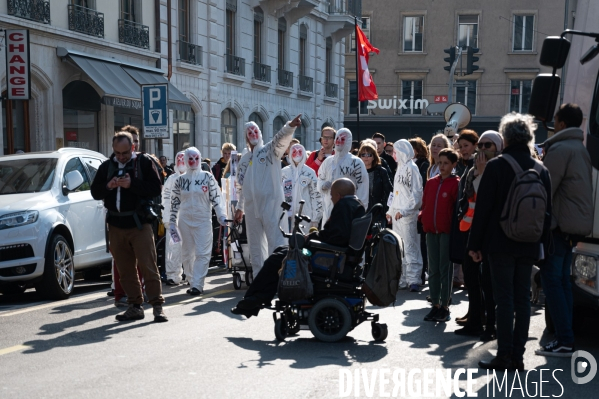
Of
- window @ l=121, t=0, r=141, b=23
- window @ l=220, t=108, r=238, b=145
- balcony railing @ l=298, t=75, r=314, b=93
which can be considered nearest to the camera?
window @ l=121, t=0, r=141, b=23

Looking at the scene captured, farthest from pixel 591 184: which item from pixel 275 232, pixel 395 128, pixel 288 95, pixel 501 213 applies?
pixel 395 128

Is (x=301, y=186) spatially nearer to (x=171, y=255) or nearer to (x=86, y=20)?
(x=171, y=255)

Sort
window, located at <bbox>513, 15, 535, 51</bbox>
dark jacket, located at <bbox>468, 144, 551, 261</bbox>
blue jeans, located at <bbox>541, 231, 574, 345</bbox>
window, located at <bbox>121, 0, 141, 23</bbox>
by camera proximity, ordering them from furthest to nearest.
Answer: window, located at <bbox>513, 15, 535, 51</bbox>
window, located at <bbox>121, 0, 141, 23</bbox>
blue jeans, located at <bbox>541, 231, 574, 345</bbox>
dark jacket, located at <bbox>468, 144, 551, 261</bbox>

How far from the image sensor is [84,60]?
907 inches

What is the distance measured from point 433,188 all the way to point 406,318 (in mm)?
1381

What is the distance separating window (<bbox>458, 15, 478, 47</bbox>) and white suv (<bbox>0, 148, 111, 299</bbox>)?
45.0 m

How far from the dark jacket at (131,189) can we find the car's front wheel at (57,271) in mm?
2142

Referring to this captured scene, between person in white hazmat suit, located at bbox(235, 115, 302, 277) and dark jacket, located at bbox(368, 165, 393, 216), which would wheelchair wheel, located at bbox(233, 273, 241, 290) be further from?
dark jacket, located at bbox(368, 165, 393, 216)

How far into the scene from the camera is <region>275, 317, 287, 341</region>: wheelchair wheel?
8.16 m

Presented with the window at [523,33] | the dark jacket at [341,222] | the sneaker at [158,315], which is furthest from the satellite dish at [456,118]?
the window at [523,33]

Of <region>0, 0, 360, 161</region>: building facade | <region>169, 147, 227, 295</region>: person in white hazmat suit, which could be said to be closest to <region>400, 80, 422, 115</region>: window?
<region>0, 0, 360, 161</region>: building facade

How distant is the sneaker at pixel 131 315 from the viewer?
9.65m

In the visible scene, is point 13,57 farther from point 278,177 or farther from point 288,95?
point 288,95

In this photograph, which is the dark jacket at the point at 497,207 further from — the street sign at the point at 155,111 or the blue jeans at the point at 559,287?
the street sign at the point at 155,111
